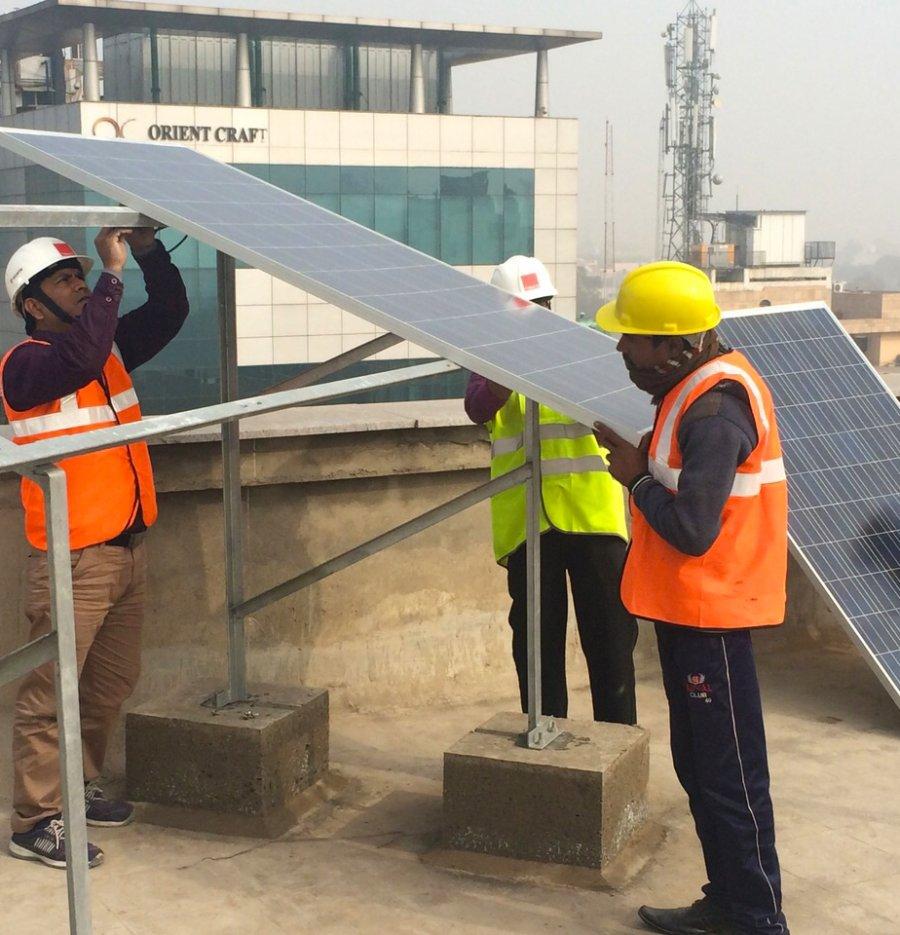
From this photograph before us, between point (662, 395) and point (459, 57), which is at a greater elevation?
point (459, 57)

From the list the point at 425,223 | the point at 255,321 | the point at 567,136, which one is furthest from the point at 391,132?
the point at 567,136

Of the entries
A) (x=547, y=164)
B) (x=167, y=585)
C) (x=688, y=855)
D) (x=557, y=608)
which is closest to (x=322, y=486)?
(x=167, y=585)

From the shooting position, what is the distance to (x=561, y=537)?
5070mm

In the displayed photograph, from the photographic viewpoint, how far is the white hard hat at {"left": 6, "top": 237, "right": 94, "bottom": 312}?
440cm

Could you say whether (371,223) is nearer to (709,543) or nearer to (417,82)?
(417,82)

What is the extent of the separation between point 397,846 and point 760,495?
1.86 metres

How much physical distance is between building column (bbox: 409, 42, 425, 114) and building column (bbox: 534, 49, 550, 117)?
15.6 ft

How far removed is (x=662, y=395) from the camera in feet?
12.3

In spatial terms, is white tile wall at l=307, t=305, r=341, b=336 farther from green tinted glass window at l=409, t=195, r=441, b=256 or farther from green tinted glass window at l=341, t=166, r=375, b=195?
green tinted glass window at l=341, t=166, r=375, b=195

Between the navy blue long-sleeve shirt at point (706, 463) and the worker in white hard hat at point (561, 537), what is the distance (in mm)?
1357

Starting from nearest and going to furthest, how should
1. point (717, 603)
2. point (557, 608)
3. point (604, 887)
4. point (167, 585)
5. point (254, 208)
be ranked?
point (717, 603)
point (604, 887)
point (254, 208)
point (557, 608)
point (167, 585)

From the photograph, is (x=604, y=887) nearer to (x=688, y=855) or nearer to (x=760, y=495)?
(x=688, y=855)

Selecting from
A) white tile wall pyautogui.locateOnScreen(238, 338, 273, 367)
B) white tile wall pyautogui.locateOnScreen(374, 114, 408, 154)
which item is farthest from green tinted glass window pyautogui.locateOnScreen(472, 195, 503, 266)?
white tile wall pyautogui.locateOnScreen(238, 338, 273, 367)

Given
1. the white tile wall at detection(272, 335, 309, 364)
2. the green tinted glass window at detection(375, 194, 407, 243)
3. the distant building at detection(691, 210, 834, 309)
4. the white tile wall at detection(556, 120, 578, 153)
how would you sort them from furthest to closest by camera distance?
the distant building at detection(691, 210, 834, 309) < the white tile wall at detection(556, 120, 578, 153) < the white tile wall at detection(272, 335, 309, 364) < the green tinted glass window at detection(375, 194, 407, 243)
